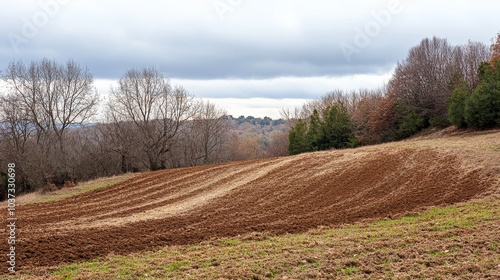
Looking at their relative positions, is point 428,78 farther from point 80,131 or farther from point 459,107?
point 80,131

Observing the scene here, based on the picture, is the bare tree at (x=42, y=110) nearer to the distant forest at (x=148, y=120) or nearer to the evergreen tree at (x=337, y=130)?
the distant forest at (x=148, y=120)

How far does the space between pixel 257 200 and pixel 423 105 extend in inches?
1441

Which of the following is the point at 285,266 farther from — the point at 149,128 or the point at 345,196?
the point at 149,128

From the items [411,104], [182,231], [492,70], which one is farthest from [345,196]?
[411,104]

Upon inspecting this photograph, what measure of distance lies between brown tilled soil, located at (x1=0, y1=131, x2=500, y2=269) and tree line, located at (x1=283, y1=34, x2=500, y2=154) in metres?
13.0

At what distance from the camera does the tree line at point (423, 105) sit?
113 feet

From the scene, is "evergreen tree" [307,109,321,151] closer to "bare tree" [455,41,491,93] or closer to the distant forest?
the distant forest

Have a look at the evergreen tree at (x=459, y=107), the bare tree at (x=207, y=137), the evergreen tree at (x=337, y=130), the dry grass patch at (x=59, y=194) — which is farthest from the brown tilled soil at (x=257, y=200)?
the bare tree at (x=207, y=137)

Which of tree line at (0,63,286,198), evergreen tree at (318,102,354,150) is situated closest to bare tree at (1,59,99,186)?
tree line at (0,63,286,198)

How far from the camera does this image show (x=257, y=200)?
58.3 ft

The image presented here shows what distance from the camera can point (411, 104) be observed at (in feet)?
159

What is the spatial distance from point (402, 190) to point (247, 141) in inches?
3368

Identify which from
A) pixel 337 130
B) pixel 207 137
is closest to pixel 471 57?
pixel 337 130

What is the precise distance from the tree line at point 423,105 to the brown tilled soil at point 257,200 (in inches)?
513
